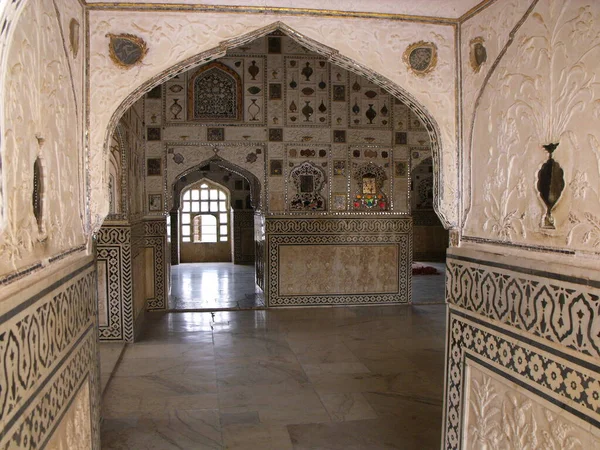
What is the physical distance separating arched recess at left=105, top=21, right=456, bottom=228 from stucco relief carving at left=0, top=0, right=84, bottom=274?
28 cm

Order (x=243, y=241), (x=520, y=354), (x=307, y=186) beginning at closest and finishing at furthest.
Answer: (x=520, y=354), (x=307, y=186), (x=243, y=241)

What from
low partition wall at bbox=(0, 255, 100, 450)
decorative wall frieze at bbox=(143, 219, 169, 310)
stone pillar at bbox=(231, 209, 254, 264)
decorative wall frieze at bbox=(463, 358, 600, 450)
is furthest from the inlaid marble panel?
stone pillar at bbox=(231, 209, 254, 264)

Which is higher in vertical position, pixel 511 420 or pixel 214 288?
pixel 511 420

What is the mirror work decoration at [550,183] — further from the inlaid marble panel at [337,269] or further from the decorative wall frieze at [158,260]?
the decorative wall frieze at [158,260]

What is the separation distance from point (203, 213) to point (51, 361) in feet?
35.0

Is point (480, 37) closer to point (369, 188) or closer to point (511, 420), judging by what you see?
point (511, 420)

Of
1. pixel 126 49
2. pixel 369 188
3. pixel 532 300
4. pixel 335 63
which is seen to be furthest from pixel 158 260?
pixel 532 300

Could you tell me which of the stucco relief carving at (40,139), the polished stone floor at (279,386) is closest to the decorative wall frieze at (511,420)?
the polished stone floor at (279,386)

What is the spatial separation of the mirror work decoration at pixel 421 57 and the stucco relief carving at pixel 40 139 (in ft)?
4.76

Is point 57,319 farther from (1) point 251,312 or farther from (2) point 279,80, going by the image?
(2) point 279,80

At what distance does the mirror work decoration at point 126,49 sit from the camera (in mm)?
2334

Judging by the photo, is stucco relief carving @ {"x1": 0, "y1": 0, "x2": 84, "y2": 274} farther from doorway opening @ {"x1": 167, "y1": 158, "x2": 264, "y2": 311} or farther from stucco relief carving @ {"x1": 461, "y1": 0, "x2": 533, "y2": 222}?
doorway opening @ {"x1": 167, "y1": 158, "x2": 264, "y2": 311}

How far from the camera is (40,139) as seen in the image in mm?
1777

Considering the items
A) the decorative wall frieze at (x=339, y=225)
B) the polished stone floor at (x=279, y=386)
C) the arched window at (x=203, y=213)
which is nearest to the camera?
the polished stone floor at (x=279, y=386)
